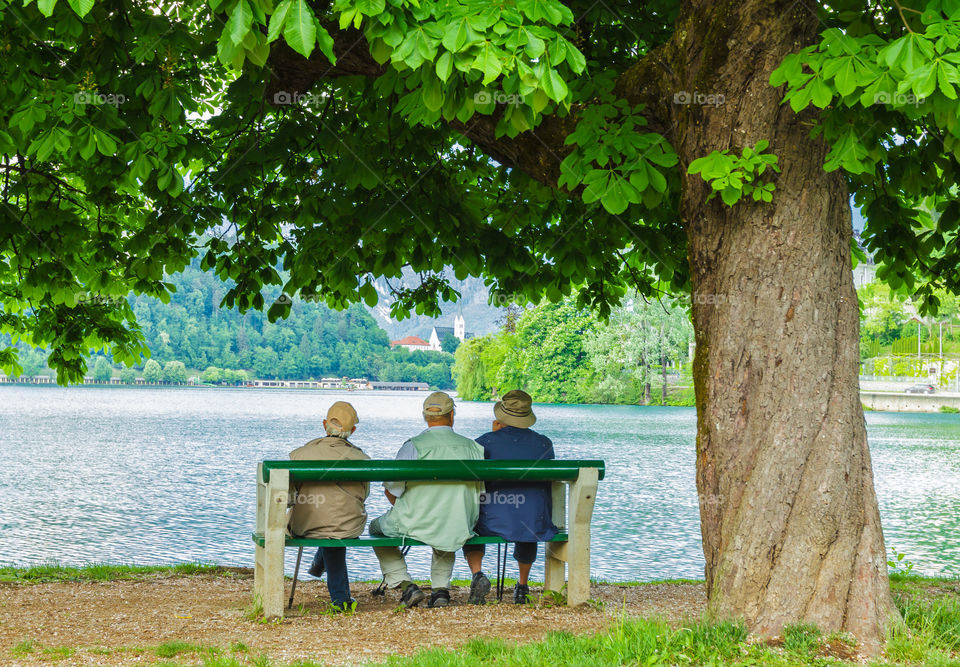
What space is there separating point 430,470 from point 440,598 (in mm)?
1018

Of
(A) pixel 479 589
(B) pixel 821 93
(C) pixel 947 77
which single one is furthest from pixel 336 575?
(C) pixel 947 77

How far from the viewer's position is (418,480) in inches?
241

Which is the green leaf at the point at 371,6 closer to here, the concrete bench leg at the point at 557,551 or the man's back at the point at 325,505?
the man's back at the point at 325,505

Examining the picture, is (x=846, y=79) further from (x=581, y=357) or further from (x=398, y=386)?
(x=398, y=386)

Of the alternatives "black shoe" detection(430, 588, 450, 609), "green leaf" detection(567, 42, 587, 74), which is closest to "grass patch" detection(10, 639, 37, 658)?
"black shoe" detection(430, 588, 450, 609)

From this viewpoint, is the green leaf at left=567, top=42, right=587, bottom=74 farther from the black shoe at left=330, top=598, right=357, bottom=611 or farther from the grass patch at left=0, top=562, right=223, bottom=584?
the grass patch at left=0, top=562, right=223, bottom=584

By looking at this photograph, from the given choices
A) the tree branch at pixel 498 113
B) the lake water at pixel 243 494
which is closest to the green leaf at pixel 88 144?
the tree branch at pixel 498 113

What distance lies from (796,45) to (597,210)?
3.56 metres

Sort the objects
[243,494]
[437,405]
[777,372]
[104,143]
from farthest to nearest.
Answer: [243,494], [437,405], [104,143], [777,372]

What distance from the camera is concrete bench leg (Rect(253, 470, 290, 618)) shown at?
5617mm

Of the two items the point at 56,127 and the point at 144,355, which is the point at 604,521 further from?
the point at 56,127

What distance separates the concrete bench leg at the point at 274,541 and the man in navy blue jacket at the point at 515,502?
4.52 ft

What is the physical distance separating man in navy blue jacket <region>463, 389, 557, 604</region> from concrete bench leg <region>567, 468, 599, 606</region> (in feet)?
0.67

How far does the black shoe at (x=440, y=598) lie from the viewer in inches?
248
